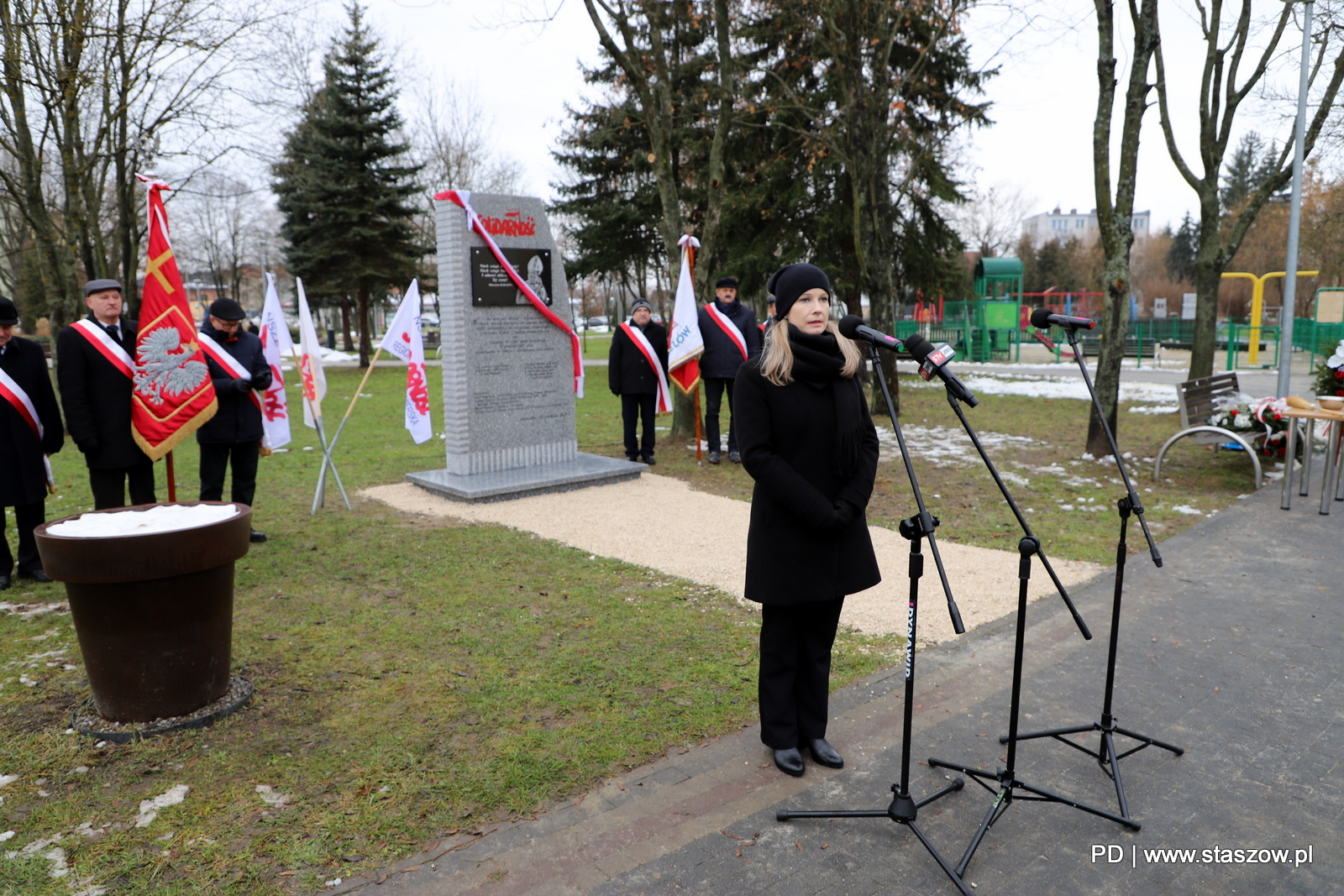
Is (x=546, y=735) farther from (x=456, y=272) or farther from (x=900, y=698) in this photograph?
(x=456, y=272)

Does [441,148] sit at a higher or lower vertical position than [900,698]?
higher

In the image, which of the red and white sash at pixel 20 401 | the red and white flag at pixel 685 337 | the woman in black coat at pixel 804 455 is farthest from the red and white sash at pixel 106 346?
the red and white flag at pixel 685 337

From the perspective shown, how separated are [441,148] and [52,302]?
71.6 feet

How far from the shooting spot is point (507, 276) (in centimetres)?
956

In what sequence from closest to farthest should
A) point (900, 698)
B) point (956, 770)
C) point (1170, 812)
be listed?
point (1170, 812)
point (956, 770)
point (900, 698)

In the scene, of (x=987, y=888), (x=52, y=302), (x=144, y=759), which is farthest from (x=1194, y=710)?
(x=52, y=302)

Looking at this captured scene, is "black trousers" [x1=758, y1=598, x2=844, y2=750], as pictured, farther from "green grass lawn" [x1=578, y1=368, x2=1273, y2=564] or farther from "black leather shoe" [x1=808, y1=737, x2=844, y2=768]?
"green grass lawn" [x1=578, y1=368, x2=1273, y2=564]

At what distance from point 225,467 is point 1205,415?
10.7 metres

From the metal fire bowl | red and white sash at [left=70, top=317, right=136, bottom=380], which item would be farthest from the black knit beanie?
red and white sash at [left=70, top=317, right=136, bottom=380]

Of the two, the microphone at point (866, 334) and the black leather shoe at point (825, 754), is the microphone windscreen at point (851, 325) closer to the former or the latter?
the microphone at point (866, 334)

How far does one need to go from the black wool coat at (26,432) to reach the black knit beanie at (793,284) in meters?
5.23

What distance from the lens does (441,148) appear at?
3422 centimetres

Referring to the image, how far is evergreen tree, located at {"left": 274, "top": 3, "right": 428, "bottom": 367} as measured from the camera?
2677 centimetres

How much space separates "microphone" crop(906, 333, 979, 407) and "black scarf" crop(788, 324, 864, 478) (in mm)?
515
